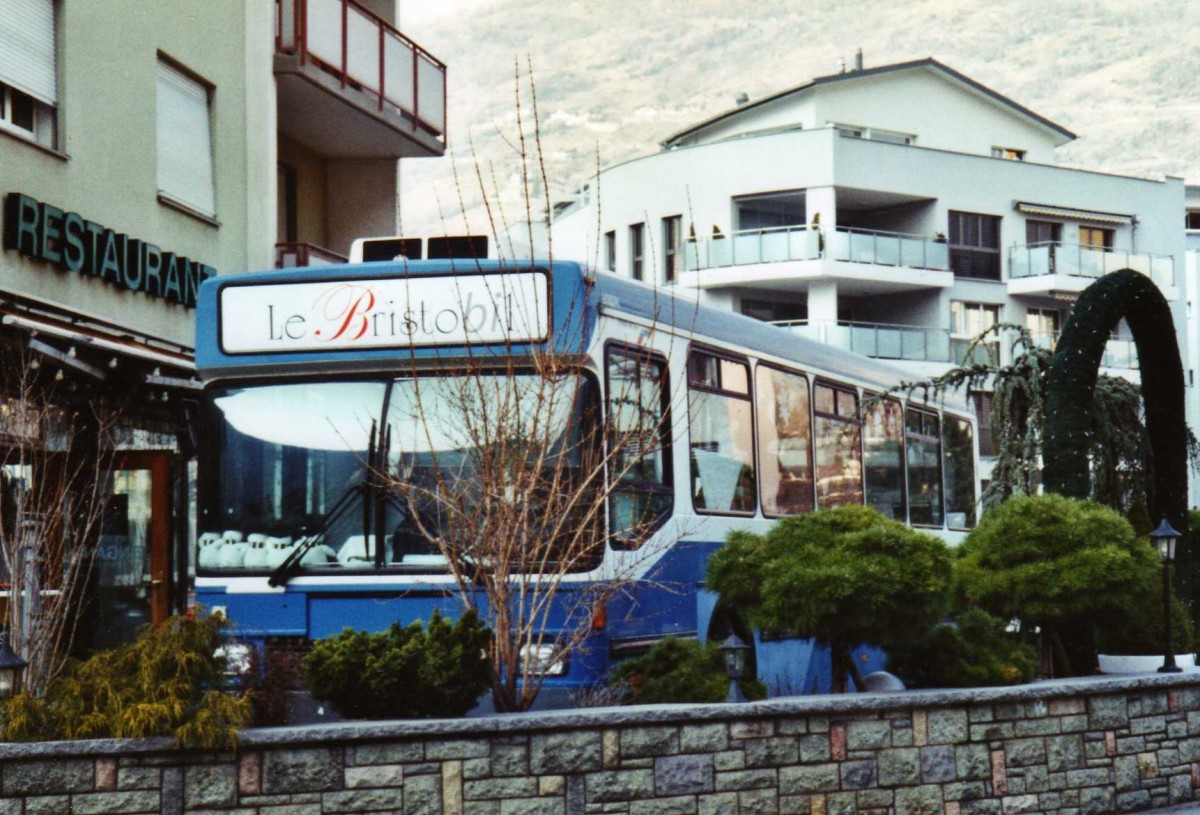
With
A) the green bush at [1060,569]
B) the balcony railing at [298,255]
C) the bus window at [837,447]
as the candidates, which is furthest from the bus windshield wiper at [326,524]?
the balcony railing at [298,255]

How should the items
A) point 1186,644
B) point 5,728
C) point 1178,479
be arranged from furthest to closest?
point 1178,479
point 1186,644
point 5,728

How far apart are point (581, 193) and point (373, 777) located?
197 feet

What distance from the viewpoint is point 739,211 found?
53500mm

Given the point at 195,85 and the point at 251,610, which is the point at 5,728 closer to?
the point at 251,610

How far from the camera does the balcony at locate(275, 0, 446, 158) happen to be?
23.0 metres

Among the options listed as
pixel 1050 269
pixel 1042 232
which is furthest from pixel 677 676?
pixel 1042 232

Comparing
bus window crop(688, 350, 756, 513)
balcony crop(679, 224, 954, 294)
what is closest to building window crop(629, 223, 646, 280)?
balcony crop(679, 224, 954, 294)

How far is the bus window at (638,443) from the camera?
10.9 meters

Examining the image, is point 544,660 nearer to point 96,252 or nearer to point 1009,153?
point 96,252

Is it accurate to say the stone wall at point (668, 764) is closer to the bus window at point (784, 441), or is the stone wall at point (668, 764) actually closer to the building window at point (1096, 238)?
the bus window at point (784, 441)

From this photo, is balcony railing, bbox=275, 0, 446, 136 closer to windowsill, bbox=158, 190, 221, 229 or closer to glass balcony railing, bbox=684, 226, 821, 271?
windowsill, bbox=158, 190, 221, 229

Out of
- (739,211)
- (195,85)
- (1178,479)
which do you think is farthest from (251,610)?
(739,211)

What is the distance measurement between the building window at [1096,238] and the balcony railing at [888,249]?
655cm

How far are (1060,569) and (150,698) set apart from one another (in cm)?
609
